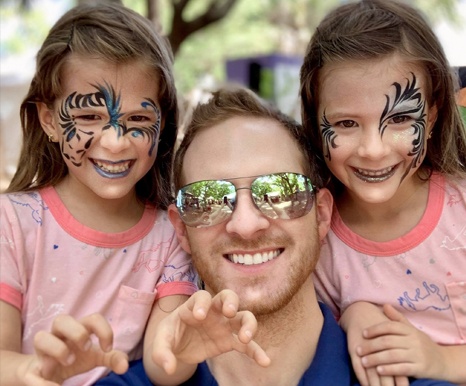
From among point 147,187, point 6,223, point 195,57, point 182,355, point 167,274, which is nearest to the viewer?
point 182,355

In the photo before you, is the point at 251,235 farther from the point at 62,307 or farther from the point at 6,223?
the point at 6,223

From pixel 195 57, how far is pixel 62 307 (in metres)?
22.6

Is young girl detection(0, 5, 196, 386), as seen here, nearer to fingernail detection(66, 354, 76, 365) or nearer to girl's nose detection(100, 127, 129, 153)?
girl's nose detection(100, 127, 129, 153)

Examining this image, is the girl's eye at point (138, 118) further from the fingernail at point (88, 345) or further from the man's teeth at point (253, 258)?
the fingernail at point (88, 345)

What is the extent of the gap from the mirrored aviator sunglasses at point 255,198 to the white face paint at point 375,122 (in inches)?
9.3

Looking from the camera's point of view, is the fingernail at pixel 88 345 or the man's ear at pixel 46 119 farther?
the man's ear at pixel 46 119

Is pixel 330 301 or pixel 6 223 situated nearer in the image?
pixel 6 223

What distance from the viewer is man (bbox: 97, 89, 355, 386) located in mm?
2352

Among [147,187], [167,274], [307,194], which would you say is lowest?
[167,274]

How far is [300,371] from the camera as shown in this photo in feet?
7.89

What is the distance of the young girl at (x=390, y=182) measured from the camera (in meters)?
2.50

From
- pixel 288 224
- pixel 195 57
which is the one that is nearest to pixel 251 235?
pixel 288 224

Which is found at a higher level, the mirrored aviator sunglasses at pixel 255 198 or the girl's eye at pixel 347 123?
the girl's eye at pixel 347 123

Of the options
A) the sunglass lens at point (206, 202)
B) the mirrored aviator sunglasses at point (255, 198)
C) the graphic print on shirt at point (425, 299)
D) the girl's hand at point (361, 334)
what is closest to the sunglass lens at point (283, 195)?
the mirrored aviator sunglasses at point (255, 198)
